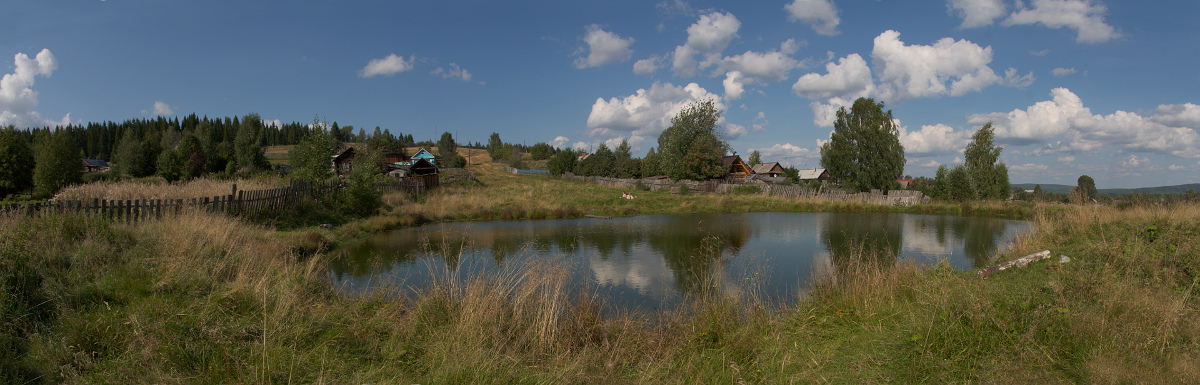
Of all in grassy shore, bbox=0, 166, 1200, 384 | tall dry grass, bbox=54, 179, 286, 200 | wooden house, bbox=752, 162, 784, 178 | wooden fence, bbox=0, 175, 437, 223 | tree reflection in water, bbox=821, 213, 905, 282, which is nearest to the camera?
grassy shore, bbox=0, 166, 1200, 384

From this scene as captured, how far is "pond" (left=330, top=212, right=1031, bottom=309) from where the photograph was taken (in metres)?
7.93

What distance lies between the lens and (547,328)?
473 centimetres

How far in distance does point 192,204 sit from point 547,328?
33.5ft

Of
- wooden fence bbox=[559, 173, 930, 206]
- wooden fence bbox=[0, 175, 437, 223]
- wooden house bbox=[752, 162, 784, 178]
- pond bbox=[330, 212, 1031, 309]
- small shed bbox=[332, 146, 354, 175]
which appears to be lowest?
pond bbox=[330, 212, 1031, 309]

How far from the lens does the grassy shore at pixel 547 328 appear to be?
3.58 m

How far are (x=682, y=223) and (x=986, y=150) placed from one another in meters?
25.1

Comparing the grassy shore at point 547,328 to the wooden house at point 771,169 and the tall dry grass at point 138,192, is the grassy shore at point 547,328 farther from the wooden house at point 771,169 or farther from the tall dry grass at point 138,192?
the wooden house at point 771,169

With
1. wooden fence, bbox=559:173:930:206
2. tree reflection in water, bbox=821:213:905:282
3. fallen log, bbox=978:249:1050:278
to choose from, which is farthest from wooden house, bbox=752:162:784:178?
fallen log, bbox=978:249:1050:278

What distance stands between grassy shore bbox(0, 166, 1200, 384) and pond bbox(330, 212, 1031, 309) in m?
1.03

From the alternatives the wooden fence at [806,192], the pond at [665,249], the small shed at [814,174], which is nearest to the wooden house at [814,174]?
the small shed at [814,174]

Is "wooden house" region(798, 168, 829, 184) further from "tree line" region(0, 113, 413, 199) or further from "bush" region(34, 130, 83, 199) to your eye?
"bush" region(34, 130, 83, 199)

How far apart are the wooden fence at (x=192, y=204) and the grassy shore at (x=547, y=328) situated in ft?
9.27

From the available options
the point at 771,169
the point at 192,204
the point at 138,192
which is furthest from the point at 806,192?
the point at 771,169

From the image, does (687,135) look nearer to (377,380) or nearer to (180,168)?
(377,380)
